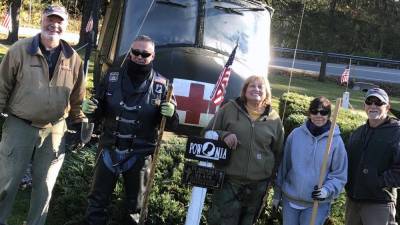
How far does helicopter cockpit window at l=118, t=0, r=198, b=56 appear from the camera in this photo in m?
7.45

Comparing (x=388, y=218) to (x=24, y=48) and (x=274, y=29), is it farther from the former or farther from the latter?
(x=274, y=29)

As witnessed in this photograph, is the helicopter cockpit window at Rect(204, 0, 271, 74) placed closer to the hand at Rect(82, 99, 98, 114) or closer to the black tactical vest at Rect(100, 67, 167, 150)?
→ the black tactical vest at Rect(100, 67, 167, 150)

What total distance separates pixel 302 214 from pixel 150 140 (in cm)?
139

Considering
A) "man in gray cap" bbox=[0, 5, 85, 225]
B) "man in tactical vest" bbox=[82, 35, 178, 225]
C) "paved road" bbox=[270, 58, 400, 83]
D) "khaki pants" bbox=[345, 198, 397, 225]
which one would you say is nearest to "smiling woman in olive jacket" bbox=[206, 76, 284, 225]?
"man in tactical vest" bbox=[82, 35, 178, 225]

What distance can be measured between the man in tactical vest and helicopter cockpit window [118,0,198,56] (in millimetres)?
2847

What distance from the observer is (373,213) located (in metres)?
4.64

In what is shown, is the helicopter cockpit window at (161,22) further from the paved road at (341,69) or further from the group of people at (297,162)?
the paved road at (341,69)

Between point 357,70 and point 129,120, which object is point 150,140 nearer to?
point 129,120

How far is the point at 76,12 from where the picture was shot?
36.8m

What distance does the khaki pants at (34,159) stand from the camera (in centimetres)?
450

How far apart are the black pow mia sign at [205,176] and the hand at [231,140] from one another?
0.21 m

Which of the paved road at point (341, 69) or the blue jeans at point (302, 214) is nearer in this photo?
the blue jeans at point (302, 214)

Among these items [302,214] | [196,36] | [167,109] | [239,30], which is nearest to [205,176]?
[167,109]

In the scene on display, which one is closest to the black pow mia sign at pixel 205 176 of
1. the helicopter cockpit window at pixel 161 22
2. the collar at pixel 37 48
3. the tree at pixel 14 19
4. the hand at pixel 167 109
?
the hand at pixel 167 109
